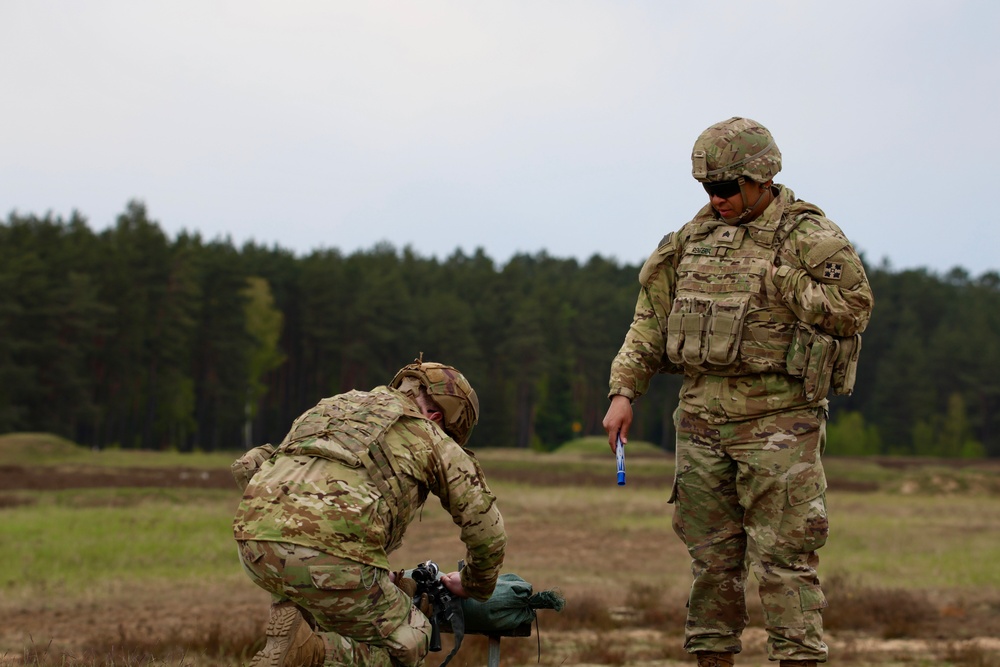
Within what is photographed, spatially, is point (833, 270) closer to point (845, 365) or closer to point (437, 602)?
point (845, 365)

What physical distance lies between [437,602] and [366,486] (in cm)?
72

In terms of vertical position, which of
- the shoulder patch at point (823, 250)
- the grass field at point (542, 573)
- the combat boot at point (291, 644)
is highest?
the shoulder patch at point (823, 250)

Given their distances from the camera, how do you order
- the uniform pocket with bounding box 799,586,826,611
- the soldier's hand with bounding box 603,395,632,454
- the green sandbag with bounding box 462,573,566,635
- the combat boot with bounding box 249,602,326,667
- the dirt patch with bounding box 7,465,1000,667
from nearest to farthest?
1. the combat boot with bounding box 249,602,326,667
2. the green sandbag with bounding box 462,573,566,635
3. the uniform pocket with bounding box 799,586,826,611
4. the soldier's hand with bounding box 603,395,632,454
5. the dirt patch with bounding box 7,465,1000,667

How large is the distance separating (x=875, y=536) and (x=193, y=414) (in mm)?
63734

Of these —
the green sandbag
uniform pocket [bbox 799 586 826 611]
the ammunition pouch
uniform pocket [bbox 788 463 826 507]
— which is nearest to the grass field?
the green sandbag

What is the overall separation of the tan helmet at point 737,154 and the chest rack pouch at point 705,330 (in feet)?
2.01

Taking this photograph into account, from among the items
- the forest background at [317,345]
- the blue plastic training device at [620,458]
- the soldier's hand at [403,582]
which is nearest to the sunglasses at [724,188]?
the blue plastic training device at [620,458]

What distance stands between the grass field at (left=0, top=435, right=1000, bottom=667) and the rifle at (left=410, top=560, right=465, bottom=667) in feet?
1.53

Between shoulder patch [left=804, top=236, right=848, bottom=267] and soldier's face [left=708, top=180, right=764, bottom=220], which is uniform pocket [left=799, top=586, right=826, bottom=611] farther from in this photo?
soldier's face [left=708, top=180, right=764, bottom=220]

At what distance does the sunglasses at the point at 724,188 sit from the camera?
18.7 ft

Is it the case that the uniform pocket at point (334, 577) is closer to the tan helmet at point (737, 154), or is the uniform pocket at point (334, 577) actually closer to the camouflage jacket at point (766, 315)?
the camouflage jacket at point (766, 315)

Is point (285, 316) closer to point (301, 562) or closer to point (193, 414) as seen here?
point (193, 414)

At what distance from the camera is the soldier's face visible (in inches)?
225

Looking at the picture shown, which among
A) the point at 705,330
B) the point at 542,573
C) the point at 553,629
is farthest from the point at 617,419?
the point at 542,573
